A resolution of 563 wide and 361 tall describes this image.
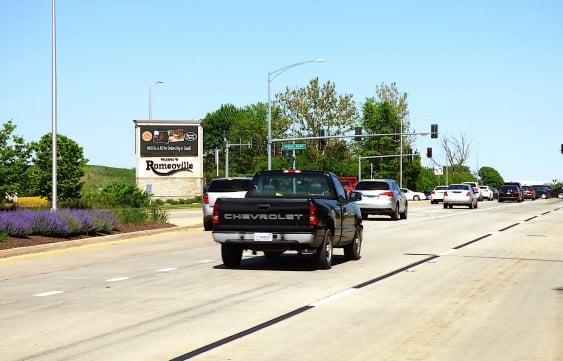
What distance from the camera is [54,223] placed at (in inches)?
912

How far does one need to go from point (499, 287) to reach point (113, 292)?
5.81 metres

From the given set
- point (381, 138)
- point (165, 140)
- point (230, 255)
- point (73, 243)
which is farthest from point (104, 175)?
point (230, 255)

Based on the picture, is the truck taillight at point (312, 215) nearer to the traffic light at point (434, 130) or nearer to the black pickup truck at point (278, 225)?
the black pickup truck at point (278, 225)

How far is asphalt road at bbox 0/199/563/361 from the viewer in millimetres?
8258

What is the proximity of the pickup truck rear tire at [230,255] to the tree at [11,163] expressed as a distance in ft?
143

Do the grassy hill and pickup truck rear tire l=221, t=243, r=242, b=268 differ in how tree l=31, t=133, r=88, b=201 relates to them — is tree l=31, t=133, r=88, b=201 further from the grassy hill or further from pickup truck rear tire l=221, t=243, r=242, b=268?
the grassy hill

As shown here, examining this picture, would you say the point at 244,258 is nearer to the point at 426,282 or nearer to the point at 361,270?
the point at 361,270

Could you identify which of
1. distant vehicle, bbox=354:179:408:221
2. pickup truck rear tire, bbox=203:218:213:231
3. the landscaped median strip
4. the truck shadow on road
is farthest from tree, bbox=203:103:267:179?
the truck shadow on road

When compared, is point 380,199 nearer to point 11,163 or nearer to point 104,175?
point 11,163

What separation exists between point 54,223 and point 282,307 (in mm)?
13503

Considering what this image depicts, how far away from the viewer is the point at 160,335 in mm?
8977

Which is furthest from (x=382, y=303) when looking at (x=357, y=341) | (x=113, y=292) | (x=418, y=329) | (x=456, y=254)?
(x=456, y=254)

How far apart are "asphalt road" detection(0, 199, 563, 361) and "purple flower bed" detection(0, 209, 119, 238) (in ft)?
6.72

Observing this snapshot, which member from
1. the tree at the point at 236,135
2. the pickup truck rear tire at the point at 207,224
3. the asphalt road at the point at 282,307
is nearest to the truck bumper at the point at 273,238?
the asphalt road at the point at 282,307
